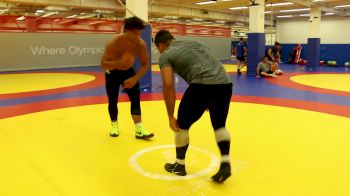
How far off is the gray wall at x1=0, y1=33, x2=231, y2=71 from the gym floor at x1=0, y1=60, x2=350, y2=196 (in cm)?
823

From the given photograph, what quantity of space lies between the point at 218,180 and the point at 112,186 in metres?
1.03

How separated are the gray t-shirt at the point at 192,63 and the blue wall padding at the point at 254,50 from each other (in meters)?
10.4

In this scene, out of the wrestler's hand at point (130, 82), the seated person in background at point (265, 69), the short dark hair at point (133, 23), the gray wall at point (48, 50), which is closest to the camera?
the short dark hair at point (133, 23)

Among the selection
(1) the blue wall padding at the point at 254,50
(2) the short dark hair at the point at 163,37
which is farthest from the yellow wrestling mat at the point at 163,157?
(1) the blue wall padding at the point at 254,50

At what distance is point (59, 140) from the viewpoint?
4406mm

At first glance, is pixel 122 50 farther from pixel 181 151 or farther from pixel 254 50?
pixel 254 50

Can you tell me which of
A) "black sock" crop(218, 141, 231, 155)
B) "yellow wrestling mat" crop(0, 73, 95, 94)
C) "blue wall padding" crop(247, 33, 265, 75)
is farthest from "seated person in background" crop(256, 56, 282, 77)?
"black sock" crop(218, 141, 231, 155)

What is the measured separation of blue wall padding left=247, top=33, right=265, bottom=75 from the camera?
41.9 ft

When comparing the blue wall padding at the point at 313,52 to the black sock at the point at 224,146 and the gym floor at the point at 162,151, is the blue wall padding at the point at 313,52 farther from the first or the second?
the black sock at the point at 224,146

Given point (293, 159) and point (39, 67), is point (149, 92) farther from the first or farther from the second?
point (39, 67)

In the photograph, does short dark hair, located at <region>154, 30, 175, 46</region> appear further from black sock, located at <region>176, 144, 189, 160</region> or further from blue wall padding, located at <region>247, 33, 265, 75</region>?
blue wall padding, located at <region>247, 33, 265, 75</region>

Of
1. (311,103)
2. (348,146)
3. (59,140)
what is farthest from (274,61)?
(59,140)

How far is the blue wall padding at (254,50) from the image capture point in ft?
41.9

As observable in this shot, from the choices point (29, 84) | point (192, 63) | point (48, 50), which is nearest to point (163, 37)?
point (192, 63)
